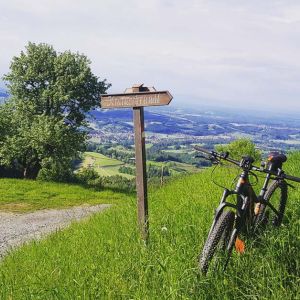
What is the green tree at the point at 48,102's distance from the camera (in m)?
34.1

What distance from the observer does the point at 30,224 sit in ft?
55.2

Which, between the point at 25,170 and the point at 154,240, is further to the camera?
the point at 25,170

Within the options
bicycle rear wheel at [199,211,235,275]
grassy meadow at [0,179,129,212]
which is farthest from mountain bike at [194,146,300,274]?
grassy meadow at [0,179,129,212]

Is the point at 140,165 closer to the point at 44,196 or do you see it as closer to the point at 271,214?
the point at 271,214

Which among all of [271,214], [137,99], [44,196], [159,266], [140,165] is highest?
[137,99]

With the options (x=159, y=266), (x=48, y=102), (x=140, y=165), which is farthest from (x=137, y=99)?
(x=48, y=102)

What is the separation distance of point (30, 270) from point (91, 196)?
19940 mm

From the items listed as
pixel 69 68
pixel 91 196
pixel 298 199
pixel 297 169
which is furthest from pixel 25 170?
pixel 298 199

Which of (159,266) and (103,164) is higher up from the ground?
(159,266)

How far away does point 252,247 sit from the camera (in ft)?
18.6

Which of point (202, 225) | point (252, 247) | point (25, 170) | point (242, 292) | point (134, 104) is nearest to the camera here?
point (242, 292)

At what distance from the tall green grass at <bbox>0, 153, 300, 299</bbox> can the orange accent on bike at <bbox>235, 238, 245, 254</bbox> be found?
87 mm

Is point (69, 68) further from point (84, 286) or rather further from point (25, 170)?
point (84, 286)

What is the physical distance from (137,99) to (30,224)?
11.1 m
